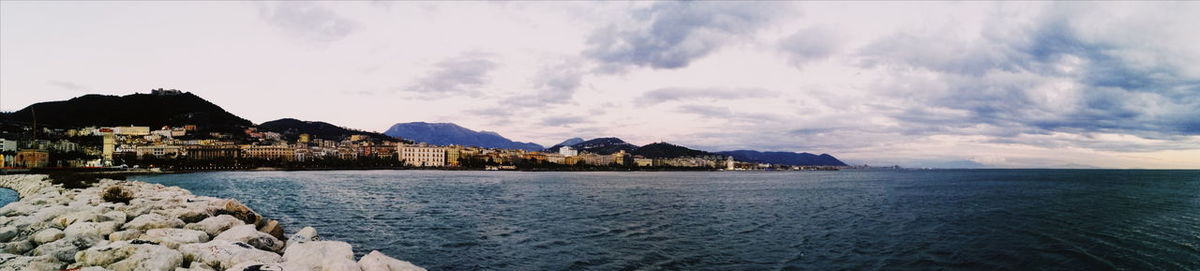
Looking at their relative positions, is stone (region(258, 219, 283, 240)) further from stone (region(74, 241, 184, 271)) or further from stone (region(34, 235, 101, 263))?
stone (region(74, 241, 184, 271))

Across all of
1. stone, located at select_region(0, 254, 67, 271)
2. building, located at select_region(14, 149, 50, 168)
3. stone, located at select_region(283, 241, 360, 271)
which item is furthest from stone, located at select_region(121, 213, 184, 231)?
building, located at select_region(14, 149, 50, 168)

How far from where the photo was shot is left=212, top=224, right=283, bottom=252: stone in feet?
37.6

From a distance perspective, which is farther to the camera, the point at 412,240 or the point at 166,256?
the point at 412,240

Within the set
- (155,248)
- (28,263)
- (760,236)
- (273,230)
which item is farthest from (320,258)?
(760,236)

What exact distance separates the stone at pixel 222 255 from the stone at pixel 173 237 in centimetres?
80

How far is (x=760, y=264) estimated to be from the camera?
14.6m

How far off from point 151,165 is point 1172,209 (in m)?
179

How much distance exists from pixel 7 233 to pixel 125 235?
241cm

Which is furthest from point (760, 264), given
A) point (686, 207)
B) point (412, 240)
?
point (686, 207)

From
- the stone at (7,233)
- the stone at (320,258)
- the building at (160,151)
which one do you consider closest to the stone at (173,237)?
the stone at (320,258)

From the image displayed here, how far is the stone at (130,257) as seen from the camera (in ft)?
27.6

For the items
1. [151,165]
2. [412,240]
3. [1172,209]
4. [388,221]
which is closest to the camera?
[412,240]

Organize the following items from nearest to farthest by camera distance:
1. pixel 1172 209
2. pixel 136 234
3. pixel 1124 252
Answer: pixel 136 234 → pixel 1124 252 → pixel 1172 209

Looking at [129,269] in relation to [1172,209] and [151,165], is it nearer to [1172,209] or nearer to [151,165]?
[1172,209]
